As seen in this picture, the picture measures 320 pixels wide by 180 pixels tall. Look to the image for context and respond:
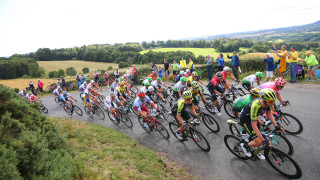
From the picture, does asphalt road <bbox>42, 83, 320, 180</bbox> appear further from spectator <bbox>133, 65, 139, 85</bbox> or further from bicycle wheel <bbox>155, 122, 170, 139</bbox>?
spectator <bbox>133, 65, 139, 85</bbox>

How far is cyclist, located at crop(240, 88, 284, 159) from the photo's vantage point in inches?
161

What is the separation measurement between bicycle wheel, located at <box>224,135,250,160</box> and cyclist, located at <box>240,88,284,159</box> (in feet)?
0.73

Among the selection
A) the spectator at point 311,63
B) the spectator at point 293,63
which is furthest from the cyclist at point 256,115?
the spectator at point 311,63

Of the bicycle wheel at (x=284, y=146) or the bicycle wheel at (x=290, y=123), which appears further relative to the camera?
the bicycle wheel at (x=290, y=123)

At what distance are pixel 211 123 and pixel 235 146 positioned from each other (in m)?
1.87

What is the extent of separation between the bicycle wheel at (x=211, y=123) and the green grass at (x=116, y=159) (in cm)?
230

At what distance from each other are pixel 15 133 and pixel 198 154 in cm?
503

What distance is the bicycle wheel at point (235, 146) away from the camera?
505cm

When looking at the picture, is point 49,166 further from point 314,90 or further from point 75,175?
point 314,90

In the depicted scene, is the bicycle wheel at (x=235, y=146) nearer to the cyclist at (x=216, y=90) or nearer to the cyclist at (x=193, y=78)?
the cyclist at (x=216, y=90)

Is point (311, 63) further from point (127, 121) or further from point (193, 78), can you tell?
point (127, 121)

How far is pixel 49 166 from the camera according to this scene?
3.16 m

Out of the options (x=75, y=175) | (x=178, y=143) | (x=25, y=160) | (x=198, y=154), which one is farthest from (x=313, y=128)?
(x=25, y=160)

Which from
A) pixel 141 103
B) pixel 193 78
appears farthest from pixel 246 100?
pixel 141 103
